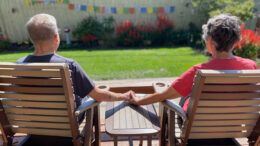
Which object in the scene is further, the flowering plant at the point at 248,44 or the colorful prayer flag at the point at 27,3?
the colorful prayer flag at the point at 27,3

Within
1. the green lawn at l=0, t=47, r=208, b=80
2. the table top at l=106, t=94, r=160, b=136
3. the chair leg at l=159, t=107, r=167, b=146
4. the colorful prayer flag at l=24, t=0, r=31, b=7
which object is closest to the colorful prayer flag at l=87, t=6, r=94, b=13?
the colorful prayer flag at l=24, t=0, r=31, b=7

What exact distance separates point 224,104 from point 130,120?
2.16 feet

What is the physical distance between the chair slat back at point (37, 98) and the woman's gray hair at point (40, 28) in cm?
29

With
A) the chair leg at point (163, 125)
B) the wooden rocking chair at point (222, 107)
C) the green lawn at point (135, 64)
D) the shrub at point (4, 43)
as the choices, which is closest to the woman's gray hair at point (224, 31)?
the wooden rocking chair at point (222, 107)

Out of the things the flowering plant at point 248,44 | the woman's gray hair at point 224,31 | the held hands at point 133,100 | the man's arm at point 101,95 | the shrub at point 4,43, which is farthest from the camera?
the shrub at point 4,43

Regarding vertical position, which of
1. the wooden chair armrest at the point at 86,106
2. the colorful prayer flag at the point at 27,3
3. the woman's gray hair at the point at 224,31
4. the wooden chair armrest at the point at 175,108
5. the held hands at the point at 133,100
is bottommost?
the held hands at the point at 133,100

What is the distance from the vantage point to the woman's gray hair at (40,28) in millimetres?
1223

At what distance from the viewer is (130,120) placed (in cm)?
140

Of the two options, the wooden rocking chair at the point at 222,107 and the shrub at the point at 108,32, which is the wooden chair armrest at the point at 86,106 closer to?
the wooden rocking chair at the point at 222,107

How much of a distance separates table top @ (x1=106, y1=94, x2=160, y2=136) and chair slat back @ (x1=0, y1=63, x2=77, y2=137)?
309mm

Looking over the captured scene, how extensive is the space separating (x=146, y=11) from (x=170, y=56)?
3206mm

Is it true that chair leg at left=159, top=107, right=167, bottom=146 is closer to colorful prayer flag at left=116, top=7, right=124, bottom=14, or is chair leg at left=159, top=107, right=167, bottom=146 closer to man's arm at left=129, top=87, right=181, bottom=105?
man's arm at left=129, top=87, right=181, bottom=105

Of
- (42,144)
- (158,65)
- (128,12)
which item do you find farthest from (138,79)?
(128,12)

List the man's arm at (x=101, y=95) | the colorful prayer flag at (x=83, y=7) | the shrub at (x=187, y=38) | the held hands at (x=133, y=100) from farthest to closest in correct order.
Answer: the colorful prayer flag at (x=83, y=7), the shrub at (x=187, y=38), the held hands at (x=133, y=100), the man's arm at (x=101, y=95)
